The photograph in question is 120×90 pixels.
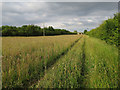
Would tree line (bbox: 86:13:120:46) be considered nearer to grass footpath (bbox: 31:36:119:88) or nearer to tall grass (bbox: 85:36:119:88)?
tall grass (bbox: 85:36:119:88)

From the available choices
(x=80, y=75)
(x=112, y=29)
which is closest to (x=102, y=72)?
(x=80, y=75)

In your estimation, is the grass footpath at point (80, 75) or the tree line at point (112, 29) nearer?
the grass footpath at point (80, 75)

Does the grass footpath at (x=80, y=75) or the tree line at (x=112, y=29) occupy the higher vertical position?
the tree line at (x=112, y=29)

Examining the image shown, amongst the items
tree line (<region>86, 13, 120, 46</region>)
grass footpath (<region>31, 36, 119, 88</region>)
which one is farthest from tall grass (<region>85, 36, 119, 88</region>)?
tree line (<region>86, 13, 120, 46</region>)

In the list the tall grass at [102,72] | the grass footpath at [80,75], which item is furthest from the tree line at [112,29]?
the grass footpath at [80,75]

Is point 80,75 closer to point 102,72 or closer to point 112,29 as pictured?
point 102,72

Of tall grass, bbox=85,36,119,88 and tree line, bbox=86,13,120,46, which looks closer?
tall grass, bbox=85,36,119,88

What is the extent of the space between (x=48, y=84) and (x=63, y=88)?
1.69ft

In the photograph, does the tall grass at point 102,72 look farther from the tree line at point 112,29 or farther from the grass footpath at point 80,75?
the tree line at point 112,29

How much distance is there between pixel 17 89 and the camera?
255 centimetres

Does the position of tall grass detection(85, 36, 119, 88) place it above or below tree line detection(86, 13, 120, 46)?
below

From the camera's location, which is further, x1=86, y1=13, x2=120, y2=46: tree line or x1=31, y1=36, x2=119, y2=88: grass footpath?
x1=86, y1=13, x2=120, y2=46: tree line

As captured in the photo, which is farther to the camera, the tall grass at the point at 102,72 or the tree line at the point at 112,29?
the tree line at the point at 112,29

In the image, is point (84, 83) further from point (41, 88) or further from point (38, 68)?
point (38, 68)
